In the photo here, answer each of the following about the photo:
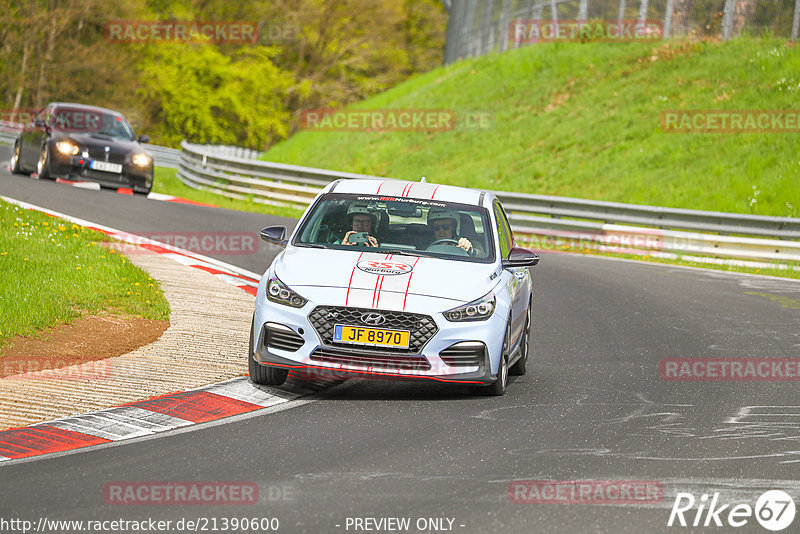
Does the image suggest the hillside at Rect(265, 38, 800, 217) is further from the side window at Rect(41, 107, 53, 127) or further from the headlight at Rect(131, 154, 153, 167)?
the side window at Rect(41, 107, 53, 127)

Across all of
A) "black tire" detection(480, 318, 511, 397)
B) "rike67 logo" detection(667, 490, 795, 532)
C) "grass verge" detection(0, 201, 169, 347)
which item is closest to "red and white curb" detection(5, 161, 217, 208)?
"grass verge" detection(0, 201, 169, 347)

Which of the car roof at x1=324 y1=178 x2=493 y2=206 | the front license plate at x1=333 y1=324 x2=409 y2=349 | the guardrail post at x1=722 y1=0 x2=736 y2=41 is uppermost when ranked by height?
the guardrail post at x1=722 y1=0 x2=736 y2=41

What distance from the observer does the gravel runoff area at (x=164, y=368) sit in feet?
24.7

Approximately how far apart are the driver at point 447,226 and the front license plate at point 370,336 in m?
1.37

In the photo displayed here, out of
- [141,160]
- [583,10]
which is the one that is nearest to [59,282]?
[141,160]

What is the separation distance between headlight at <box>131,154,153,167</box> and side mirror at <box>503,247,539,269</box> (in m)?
15.2

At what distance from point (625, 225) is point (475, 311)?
578 inches

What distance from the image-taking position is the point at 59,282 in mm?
11430

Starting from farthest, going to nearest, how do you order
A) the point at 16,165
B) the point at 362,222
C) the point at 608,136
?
the point at 608,136 → the point at 16,165 → the point at 362,222

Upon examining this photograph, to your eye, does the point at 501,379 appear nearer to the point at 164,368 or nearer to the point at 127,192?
the point at 164,368

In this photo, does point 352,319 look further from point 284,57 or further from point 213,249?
point 284,57

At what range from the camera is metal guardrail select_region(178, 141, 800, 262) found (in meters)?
20.8

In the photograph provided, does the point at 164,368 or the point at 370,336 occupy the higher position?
the point at 370,336

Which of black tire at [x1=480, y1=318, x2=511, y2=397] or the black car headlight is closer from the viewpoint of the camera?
black tire at [x1=480, y1=318, x2=511, y2=397]
